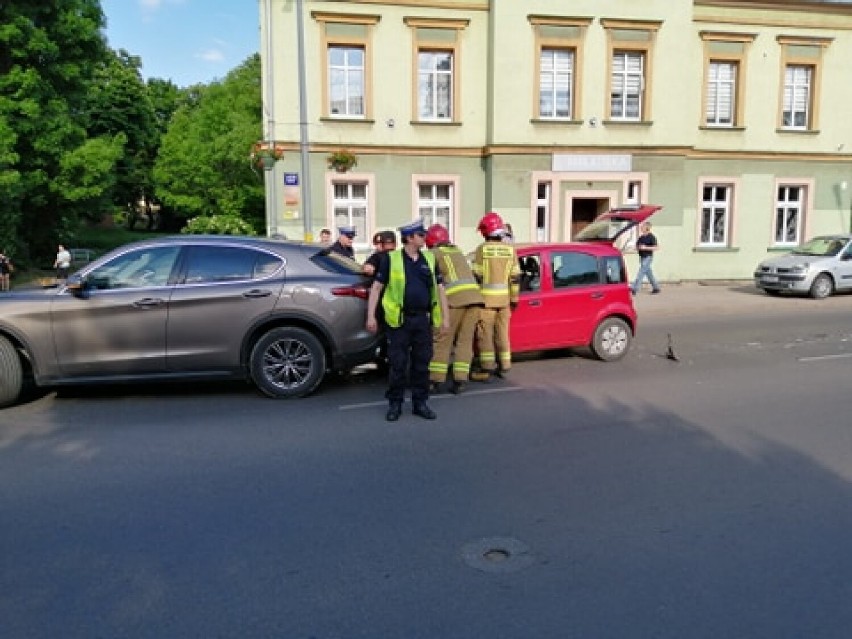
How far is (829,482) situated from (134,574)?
436cm

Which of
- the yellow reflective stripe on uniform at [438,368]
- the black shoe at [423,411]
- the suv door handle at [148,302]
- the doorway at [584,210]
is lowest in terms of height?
the black shoe at [423,411]

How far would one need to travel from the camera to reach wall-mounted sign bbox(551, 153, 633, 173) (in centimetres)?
1797

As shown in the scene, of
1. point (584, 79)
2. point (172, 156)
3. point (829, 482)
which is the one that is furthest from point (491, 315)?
point (172, 156)

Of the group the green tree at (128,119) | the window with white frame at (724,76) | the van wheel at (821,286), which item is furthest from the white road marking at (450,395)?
the green tree at (128,119)

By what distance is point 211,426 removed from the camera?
220 inches

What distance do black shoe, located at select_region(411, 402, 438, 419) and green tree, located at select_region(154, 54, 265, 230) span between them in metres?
29.5

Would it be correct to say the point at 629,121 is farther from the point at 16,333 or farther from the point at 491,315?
A: the point at 16,333

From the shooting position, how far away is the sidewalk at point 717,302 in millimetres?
13824

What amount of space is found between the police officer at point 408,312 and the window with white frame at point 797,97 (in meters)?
18.6

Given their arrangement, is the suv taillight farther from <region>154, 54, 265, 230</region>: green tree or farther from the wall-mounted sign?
<region>154, 54, 265, 230</region>: green tree

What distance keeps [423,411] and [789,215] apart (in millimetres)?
18937

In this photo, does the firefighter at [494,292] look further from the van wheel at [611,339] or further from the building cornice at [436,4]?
the building cornice at [436,4]

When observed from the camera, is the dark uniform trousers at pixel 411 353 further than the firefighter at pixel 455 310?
No

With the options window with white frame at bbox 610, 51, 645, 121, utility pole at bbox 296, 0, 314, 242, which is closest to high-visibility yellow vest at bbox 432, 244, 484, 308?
utility pole at bbox 296, 0, 314, 242
